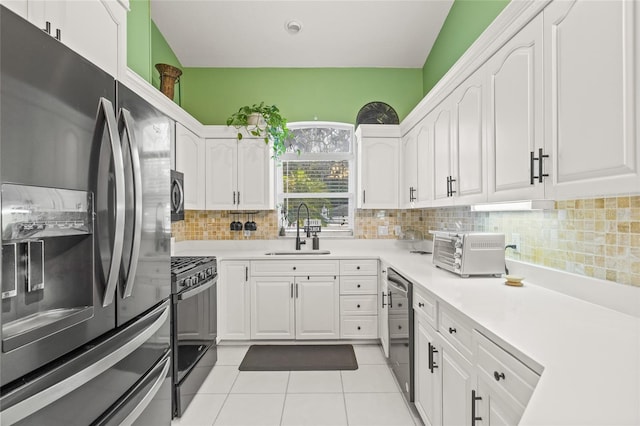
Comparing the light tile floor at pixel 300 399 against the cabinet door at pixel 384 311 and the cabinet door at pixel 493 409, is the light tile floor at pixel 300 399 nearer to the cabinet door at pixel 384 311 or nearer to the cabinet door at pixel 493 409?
the cabinet door at pixel 384 311

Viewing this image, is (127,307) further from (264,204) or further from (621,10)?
(264,204)

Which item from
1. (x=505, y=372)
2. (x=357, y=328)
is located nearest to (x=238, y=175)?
(x=357, y=328)

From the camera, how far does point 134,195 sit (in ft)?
3.99

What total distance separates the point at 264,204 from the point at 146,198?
7.41 feet

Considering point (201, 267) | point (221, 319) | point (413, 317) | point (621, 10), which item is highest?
point (621, 10)

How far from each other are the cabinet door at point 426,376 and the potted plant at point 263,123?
7.65ft

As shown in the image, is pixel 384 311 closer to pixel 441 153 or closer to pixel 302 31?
pixel 441 153

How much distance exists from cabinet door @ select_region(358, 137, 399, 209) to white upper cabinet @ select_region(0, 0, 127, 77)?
2403 millimetres

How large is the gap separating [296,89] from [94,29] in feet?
8.66

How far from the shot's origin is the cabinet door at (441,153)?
2418mm

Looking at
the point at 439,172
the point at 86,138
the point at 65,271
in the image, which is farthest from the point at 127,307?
the point at 439,172

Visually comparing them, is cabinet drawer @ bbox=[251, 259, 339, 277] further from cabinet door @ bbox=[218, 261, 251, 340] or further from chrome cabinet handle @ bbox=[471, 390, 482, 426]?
chrome cabinet handle @ bbox=[471, 390, 482, 426]

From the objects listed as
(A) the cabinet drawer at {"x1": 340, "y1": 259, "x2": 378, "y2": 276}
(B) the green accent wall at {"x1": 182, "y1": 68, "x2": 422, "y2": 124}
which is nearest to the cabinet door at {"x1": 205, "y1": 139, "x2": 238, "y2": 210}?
(B) the green accent wall at {"x1": 182, "y1": 68, "x2": 422, "y2": 124}

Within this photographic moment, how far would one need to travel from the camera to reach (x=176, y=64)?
3.73 metres
